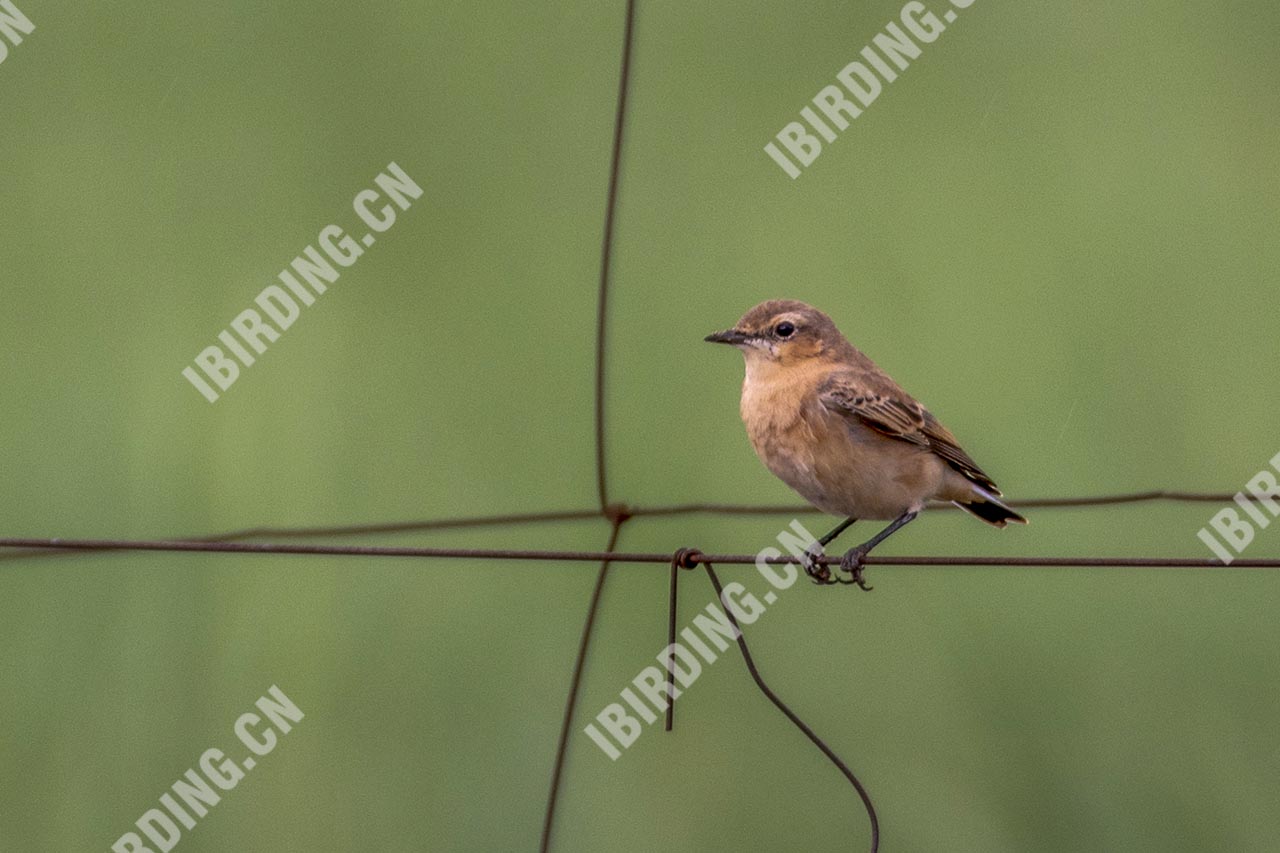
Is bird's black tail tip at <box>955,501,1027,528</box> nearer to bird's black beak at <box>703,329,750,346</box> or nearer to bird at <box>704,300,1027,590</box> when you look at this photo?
bird at <box>704,300,1027,590</box>

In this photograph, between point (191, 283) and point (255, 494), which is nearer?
point (255, 494)

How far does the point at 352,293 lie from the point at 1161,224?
354 cm

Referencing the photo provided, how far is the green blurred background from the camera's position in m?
5.66

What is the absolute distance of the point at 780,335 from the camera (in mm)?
4934

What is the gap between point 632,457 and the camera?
632cm

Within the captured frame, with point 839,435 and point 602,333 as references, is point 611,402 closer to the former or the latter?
point 839,435

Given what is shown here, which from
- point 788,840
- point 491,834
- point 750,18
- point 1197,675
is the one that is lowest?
point 1197,675

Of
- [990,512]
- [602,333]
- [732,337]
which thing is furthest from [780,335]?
[602,333]

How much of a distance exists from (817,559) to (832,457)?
459 mm

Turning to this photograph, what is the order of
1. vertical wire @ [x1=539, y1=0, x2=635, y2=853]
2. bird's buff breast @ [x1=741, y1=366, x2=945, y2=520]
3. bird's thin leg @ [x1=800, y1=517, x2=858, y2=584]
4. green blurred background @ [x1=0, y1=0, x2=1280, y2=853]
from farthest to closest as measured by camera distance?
green blurred background @ [x1=0, y1=0, x2=1280, y2=853]
bird's buff breast @ [x1=741, y1=366, x2=945, y2=520]
bird's thin leg @ [x1=800, y1=517, x2=858, y2=584]
vertical wire @ [x1=539, y1=0, x2=635, y2=853]

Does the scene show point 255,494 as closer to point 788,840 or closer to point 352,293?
point 352,293

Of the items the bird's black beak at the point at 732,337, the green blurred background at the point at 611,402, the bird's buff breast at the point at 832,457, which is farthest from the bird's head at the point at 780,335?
the green blurred background at the point at 611,402

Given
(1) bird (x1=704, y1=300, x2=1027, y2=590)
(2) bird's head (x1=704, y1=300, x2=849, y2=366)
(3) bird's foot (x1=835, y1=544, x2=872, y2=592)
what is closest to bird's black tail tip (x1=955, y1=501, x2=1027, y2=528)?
(1) bird (x1=704, y1=300, x2=1027, y2=590)

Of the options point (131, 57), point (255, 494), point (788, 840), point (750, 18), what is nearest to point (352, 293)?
point (255, 494)
